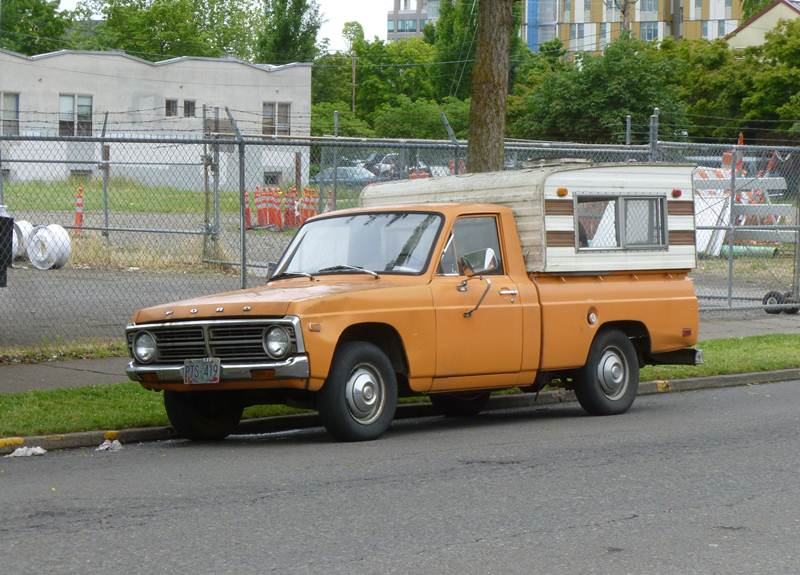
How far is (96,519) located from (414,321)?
3.75 meters

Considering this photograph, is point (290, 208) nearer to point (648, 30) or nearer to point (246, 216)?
point (246, 216)

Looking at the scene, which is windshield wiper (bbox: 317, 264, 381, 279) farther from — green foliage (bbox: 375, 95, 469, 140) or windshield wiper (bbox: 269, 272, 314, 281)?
green foliage (bbox: 375, 95, 469, 140)

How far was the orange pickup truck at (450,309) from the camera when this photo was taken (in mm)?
10016

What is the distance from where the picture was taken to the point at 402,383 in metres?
10.9

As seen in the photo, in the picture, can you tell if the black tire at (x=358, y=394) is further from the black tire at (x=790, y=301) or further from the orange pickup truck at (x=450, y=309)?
the black tire at (x=790, y=301)

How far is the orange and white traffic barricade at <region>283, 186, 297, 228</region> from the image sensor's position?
2301 cm

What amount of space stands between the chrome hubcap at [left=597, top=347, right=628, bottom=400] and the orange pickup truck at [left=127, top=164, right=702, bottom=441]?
0.01 m

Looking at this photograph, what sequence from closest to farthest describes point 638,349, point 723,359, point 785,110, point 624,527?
point 624,527, point 638,349, point 723,359, point 785,110

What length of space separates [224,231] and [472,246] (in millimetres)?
14328

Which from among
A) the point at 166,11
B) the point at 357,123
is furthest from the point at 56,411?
the point at 166,11

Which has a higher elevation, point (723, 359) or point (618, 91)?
point (618, 91)

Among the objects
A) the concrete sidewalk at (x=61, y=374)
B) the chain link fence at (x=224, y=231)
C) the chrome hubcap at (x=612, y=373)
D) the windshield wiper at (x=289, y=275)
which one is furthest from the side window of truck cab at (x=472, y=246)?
the chain link fence at (x=224, y=231)

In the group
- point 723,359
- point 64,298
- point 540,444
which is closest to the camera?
point 540,444

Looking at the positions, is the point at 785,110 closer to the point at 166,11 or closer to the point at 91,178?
the point at 91,178
